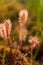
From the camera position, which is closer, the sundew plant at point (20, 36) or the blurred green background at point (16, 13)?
the sundew plant at point (20, 36)

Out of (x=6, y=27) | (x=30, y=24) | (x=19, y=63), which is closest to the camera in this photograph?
(x=6, y=27)

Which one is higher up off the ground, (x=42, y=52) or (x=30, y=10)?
A: (x=30, y=10)

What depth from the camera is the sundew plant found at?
4.62 ft

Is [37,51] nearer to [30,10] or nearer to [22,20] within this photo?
[22,20]

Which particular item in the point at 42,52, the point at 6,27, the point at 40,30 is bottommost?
the point at 42,52

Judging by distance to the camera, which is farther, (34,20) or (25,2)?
(25,2)

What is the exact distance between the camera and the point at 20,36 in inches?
56.9

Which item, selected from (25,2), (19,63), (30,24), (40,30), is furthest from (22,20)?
(25,2)

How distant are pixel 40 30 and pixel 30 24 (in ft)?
0.86

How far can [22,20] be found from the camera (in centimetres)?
142

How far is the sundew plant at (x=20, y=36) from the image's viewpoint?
1.41m

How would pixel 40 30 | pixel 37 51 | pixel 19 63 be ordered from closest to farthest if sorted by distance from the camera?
pixel 19 63 → pixel 37 51 → pixel 40 30

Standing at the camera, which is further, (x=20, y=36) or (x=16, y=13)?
(x=16, y=13)

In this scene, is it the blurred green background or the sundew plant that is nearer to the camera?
the sundew plant
